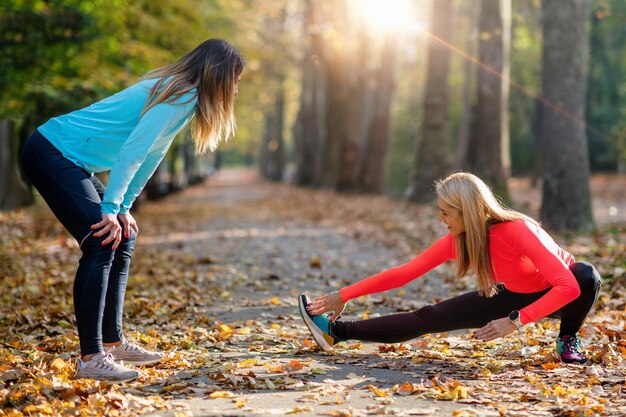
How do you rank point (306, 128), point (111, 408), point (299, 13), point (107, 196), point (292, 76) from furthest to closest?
point (292, 76)
point (306, 128)
point (299, 13)
point (107, 196)
point (111, 408)

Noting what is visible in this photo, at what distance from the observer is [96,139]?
462 cm

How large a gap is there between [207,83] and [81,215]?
104cm

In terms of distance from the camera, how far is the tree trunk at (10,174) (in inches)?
714

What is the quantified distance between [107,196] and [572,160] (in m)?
10.1

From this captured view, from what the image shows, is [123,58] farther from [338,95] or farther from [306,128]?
[306,128]

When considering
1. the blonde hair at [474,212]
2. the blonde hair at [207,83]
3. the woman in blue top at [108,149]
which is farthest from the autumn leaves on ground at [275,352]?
the blonde hair at [207,83]

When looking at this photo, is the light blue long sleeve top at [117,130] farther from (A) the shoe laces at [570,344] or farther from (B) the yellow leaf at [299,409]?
(A) the shoe laces at [570,344]

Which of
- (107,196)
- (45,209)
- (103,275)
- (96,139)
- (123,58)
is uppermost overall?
(123,58)

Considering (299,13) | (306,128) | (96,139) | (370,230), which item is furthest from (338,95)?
(96,139)

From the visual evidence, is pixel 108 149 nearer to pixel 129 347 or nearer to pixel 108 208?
pixel 108 208

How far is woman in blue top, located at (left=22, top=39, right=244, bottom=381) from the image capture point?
451cm

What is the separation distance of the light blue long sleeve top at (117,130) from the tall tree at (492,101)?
1336 centimetres

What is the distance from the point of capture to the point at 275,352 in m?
5.61

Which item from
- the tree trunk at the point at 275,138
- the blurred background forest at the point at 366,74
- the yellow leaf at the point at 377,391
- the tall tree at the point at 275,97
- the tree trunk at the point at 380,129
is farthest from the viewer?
the tree trunk at the point at 275,138
